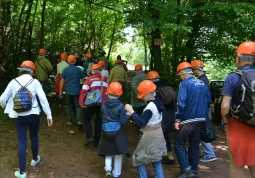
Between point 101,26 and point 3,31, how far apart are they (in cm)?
757

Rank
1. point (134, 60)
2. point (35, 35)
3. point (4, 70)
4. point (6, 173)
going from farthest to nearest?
point (134, 60)
point (35, 35)
point (4, 70)
point (6, 173)

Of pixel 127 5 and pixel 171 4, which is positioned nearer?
pixel 171 4

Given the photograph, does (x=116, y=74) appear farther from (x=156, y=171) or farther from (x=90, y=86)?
(x=156, y=171)

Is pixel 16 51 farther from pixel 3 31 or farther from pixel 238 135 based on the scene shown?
pixel 238 135

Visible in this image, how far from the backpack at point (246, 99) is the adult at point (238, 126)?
27 millimetres

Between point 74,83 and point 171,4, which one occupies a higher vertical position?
point 171,4

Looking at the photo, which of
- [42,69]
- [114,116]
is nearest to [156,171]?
[114,116]

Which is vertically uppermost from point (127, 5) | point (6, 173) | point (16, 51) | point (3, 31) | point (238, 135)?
point (127, 5)

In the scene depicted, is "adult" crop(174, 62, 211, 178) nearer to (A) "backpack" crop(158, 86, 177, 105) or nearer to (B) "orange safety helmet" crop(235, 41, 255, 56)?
(A) "backpack" crop(158, 86, 177, 105)

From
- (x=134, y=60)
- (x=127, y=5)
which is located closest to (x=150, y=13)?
(x=127, y=5)

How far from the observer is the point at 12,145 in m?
6.30

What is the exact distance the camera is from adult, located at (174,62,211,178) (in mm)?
4980

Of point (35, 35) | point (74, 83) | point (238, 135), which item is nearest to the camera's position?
point (238, 135)

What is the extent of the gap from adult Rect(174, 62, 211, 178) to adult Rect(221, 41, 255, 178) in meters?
1.37
